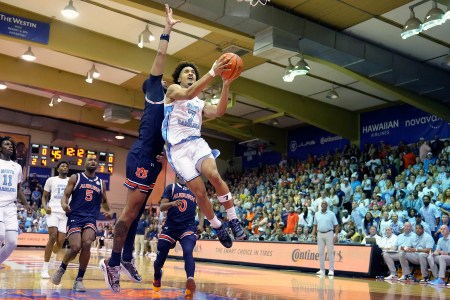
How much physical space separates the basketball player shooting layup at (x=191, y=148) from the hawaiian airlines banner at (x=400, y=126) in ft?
53.5

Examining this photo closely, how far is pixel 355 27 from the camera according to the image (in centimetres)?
1468

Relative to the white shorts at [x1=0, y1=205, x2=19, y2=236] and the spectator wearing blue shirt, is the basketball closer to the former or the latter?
the white shorts at [x1=0, y1=205, x2=19, y2=236]

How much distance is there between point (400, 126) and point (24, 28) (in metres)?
14.9

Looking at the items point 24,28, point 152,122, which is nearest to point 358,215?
point 24,28

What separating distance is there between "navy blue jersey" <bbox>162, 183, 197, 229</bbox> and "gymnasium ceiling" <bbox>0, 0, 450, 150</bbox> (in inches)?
227

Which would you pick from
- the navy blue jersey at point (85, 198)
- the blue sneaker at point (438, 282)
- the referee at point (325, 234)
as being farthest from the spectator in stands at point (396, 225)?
the navy blue jersey at point (85, 198)

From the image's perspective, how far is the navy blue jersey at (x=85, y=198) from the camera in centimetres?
771

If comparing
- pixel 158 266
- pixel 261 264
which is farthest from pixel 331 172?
pixel 158 266

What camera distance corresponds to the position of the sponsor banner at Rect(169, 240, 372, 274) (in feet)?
46.1

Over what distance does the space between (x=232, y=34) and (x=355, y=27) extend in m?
3.44

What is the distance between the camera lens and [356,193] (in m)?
18.3

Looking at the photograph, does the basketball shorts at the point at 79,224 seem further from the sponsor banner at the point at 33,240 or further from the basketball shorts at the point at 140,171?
the sponsor banner at the point at 33,240

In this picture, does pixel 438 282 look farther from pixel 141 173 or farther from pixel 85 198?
pixel 141 173

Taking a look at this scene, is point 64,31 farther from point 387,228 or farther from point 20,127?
point 20,127
